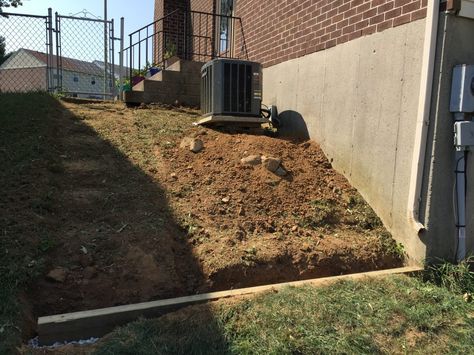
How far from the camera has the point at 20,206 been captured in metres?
3.72

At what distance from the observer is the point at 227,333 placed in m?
2.70

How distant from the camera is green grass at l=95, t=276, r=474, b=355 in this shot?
258 centimetres

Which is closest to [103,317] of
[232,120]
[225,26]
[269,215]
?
[269,215]

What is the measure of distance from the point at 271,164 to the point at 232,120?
130 cm

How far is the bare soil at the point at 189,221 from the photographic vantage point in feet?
10.7

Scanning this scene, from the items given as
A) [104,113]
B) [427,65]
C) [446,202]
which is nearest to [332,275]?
[446,202]

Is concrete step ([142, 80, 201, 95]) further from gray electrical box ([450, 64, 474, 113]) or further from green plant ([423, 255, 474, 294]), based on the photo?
green plant ([423, 255, 474, 294])

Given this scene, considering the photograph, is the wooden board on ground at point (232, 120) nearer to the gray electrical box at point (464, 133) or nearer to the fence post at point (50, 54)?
the gray electrical box at point (464, 133)

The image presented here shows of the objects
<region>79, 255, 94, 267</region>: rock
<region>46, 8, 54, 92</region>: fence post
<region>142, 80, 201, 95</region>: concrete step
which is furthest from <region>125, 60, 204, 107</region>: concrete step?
<region>79, 255, 94, 267</region>: rock

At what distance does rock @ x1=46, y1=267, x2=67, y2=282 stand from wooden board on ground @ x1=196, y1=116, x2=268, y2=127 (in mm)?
3147

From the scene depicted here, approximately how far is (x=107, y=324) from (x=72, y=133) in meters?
3.42

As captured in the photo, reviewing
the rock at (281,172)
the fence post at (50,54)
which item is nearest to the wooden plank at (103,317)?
the rock at (281,172)

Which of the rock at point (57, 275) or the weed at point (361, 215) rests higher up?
the weed at point (361, 215)

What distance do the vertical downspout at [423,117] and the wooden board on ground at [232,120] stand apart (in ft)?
8.39
